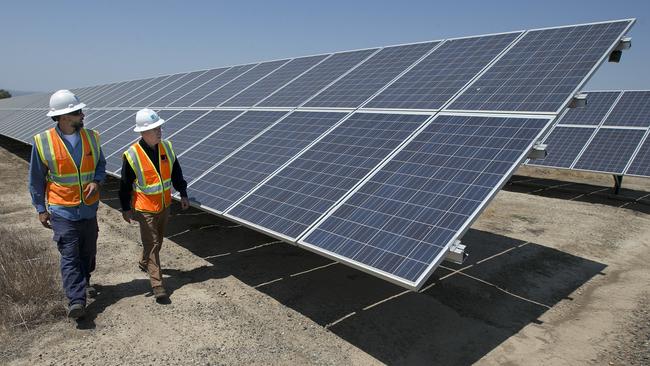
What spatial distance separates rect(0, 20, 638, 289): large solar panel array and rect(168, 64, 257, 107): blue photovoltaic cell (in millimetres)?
2330

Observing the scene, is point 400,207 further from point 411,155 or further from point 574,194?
point 574,194

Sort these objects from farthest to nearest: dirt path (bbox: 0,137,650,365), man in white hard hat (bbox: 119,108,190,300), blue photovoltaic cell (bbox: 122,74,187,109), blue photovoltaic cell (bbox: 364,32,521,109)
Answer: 1. blue photovoltaic cell (bbox: 122,74,187,109)
2. blue photovoltaic cell (bbox: 364,32,521,109)
3. man in white hard hat (bbox: 119,108,190,300)
4. dirt path (bbox: 0,137,650,365)

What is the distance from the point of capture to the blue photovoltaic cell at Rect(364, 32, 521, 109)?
6.96 m

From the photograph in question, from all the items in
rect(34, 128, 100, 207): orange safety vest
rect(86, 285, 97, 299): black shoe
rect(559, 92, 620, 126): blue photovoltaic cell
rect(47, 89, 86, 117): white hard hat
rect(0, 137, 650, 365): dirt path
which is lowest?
rect(0, 137, 650, 365): dirt path

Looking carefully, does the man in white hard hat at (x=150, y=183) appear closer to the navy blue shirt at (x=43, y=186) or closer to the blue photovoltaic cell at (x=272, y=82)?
the navy blue shirt at (x=43, y=186)

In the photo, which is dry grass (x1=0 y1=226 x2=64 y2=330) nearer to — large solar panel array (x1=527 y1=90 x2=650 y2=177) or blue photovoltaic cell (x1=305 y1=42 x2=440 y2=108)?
blue photovoltaic cell (x1=305 y1=42 x2=440 y2=108)

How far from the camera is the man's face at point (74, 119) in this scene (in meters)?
5.23

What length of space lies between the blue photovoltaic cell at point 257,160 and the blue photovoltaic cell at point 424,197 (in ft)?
6.01

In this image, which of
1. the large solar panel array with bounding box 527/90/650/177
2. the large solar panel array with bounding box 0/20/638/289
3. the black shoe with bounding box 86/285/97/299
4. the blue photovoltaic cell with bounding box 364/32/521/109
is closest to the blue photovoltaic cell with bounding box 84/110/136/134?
the large solar panel array with bounding box 0/20/638/289

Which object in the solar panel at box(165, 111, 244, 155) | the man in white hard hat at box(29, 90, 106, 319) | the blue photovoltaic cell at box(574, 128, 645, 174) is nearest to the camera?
the man in white hard hat at box(29, 90, 106, 319)

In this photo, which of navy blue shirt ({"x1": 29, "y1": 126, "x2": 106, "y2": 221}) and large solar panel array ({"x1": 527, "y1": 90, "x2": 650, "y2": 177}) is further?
large solar panel array ({"x1": 527, "y1": 90, "x2": 650, "y2": 177})

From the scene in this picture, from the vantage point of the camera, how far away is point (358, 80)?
8750mm

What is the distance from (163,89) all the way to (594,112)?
16.3 meters

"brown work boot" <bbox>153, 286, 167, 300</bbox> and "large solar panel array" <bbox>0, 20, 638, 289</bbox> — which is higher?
"large solar panel array" <bbox>0, 20, 638, 289</bbox>
